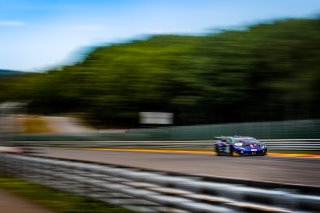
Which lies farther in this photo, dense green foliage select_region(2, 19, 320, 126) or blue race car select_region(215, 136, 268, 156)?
blue race car select_region(215, 136, 268, 156)

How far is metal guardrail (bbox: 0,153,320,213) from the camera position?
14.1 feet

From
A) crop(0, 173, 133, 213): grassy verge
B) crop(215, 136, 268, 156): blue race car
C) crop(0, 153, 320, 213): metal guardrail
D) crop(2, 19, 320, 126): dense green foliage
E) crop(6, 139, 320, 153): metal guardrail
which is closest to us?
crop(0, 153, 320, 213): metal guardrail

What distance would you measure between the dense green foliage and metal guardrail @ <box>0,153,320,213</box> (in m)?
9.23

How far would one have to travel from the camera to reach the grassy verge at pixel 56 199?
7.67 metres

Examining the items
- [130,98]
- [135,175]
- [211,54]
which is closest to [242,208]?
[135,175]

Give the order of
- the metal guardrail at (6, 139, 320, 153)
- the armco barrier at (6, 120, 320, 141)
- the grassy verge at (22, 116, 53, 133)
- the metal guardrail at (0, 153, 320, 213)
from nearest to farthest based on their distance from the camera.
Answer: the metal guardrail at (0, 153, 320, 213), the metal guardrail at (6, 139, 320, 153), the armco barrier at (6, 120, 320, 141), the grassy verge at (22, 116, 53, 133)

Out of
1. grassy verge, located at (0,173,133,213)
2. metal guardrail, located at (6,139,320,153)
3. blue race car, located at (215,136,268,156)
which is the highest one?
grassy verge, located at (0,173,133,213)

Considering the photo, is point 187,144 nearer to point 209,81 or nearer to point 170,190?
point 209,81

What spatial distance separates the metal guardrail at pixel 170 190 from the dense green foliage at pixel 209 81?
30.3 ft

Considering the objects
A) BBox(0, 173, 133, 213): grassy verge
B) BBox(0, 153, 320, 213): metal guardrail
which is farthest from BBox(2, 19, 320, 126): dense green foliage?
BBox(0, 153, 320, 213): metal guardrail

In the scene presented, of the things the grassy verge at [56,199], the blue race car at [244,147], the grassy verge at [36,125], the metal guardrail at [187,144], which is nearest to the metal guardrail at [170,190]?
the grassy verge at [56,199]

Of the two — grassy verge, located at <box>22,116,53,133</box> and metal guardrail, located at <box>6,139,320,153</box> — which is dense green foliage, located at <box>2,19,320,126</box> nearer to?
metal guardrail, located at <box>6,139,320,153</box>

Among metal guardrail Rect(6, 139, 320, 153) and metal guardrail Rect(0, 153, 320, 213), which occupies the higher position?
metal guardrail Rect(0, 153, 320, 213)

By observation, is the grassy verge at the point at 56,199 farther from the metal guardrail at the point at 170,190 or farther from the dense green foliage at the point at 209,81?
the dense green foliage at the point at 209,81
